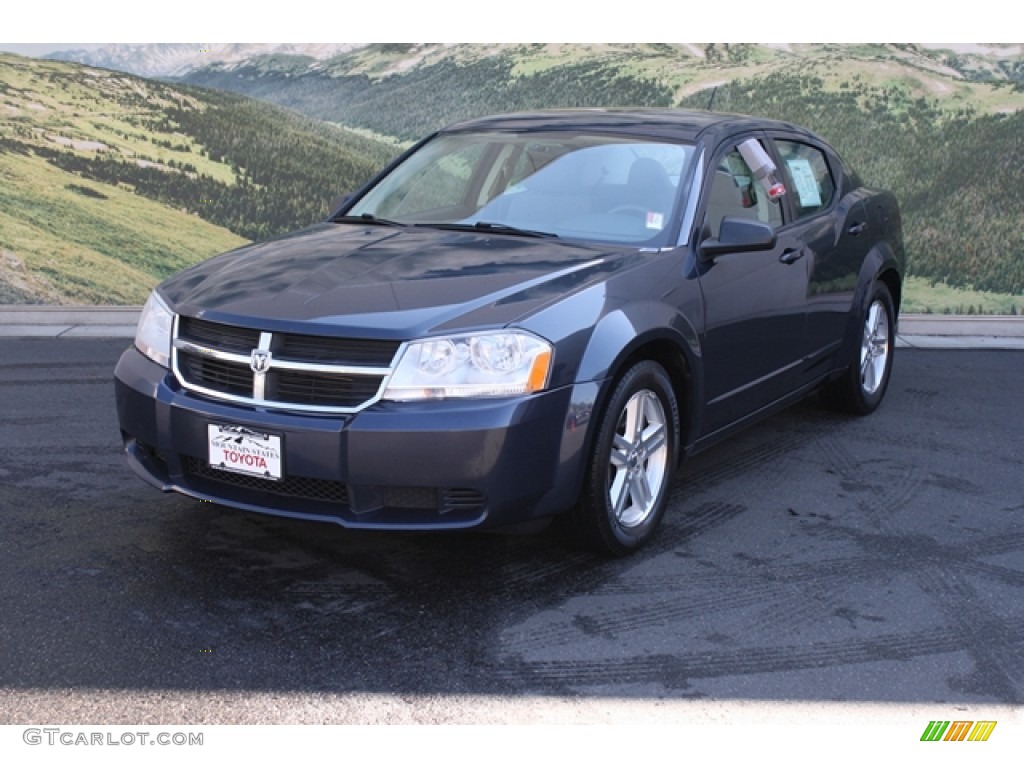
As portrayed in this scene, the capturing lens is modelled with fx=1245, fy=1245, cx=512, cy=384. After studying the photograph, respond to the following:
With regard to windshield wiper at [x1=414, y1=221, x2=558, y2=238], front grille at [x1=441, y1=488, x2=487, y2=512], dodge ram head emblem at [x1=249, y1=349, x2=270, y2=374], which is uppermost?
windshield wiper at [x1=414, y1=221, x2=558, y2=238]

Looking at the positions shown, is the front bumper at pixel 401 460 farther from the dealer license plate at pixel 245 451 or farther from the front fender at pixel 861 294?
the front fender at pixel 861 294

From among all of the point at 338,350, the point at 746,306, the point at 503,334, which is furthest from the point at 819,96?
the point at 338,350

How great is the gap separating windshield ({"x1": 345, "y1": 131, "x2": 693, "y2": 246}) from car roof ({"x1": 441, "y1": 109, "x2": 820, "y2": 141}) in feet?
0.23

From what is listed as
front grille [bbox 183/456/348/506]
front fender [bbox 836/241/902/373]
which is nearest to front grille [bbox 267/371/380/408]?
front grille [bbox 183/456/348/506]

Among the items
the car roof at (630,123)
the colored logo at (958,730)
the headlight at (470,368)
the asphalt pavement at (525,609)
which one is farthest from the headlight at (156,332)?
the colored logo at (958,730)

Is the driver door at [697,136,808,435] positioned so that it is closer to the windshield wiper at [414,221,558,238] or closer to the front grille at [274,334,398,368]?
the windshield wiper at [414,221,558,238]

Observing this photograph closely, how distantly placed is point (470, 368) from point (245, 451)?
767 millimetres

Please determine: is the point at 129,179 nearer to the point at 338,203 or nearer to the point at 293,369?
the point at 338,203

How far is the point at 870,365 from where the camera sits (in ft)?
22.5

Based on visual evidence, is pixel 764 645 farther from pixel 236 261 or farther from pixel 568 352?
pixel 236 261

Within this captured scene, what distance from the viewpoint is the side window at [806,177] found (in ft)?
19.3

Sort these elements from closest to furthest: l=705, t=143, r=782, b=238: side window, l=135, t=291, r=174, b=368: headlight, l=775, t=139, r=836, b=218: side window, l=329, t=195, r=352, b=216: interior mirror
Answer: l=135, t=291, r=174, b=368: headlight
l=705, t=143, r=782, b=238: side window
l=329, t=195, r=352, b=216: interior mirror
l=775, t=139, r=836, b=218: side window

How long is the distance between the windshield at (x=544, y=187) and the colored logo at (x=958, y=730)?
6.92ft

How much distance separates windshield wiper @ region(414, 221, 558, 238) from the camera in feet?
16.1
